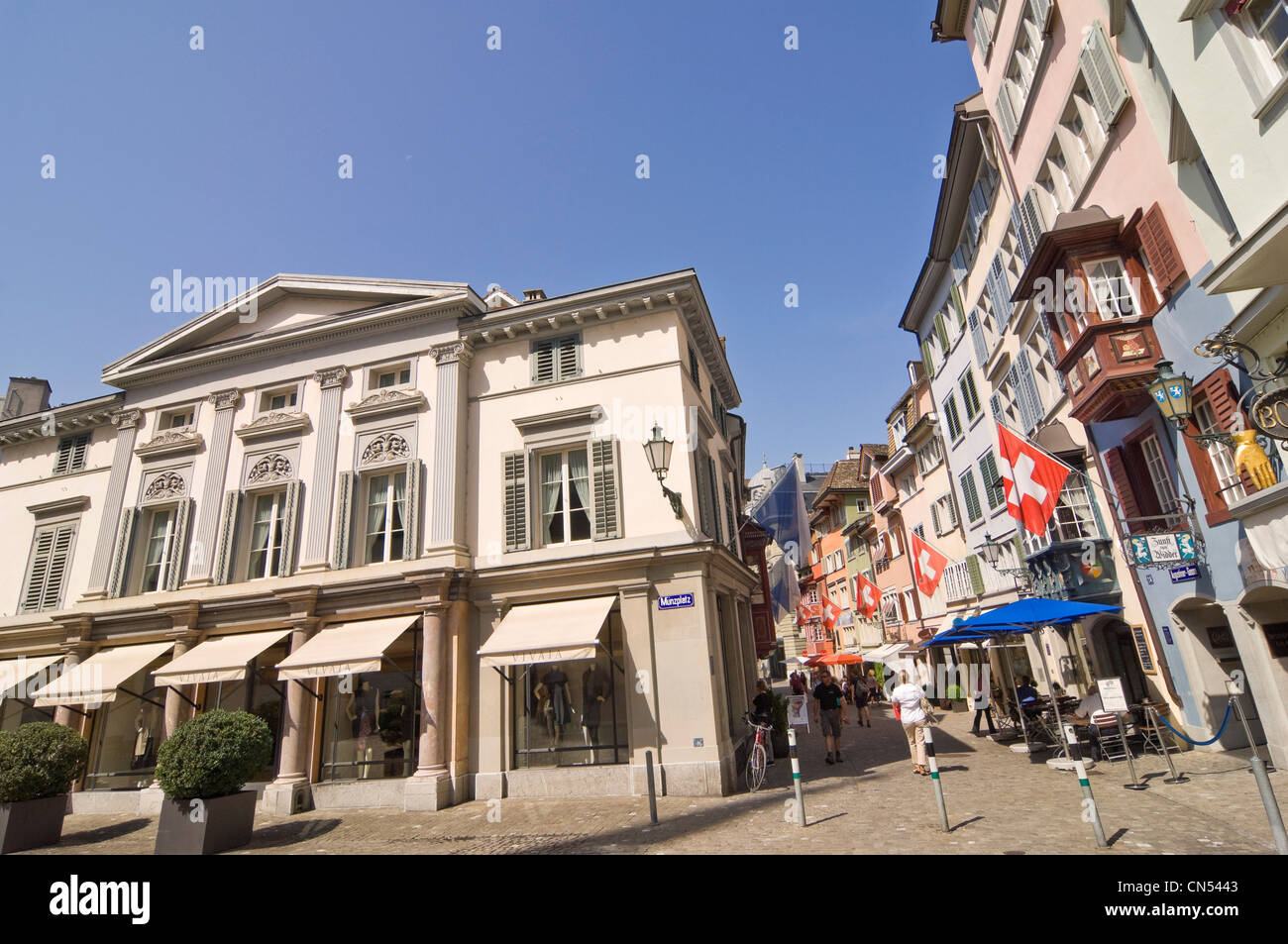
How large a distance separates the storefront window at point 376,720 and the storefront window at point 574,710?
250 centimetres

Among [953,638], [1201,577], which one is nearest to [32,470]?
[953,638]

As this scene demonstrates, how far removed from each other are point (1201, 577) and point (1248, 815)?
16.8 ft

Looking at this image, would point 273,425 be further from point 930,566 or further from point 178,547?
point 930,566

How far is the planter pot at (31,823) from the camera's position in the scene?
1124cm

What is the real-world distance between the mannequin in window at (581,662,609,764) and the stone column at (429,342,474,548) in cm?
439

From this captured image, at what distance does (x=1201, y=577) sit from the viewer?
11664 mm

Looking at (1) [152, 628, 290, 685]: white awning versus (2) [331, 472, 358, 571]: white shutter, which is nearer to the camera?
(1) [152, 628, 290, 685]: white awning

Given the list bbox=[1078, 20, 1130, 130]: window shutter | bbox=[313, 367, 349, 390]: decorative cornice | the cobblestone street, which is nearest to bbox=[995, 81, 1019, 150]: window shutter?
bbox=[1078, 20, 1130, 130]: window shutter

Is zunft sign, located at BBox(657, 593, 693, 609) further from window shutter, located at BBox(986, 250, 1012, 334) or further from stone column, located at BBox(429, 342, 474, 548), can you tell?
window shutter, located at BBox(986, 250, 1012, 334)

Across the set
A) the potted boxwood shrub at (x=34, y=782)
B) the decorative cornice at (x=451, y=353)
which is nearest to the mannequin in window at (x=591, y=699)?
the decorative cornice at (x=451, y=353)

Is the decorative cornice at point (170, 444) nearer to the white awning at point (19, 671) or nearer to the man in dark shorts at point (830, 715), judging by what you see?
the white awning at point (19, 671)

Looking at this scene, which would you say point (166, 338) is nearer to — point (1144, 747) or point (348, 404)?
point (348, 404)

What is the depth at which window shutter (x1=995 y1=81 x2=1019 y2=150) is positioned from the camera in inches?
653

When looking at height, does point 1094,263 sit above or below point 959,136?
below
